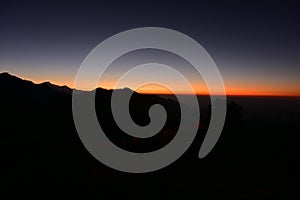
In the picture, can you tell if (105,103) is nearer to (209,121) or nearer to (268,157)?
(209,121)

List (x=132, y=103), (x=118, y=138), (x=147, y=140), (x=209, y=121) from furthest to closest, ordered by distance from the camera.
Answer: (x=132, y=103) → (x=209, y=121) → (x=118, y=138) → (x=147, y=140)

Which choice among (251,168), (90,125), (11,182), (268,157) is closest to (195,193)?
(251,168)

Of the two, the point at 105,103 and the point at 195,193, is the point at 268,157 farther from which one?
the point at 105,103

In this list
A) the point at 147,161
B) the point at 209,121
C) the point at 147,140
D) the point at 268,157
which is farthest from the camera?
the point at 209,121

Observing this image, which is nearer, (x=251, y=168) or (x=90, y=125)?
(x=251, y=168)

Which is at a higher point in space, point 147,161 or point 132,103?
point 132,103

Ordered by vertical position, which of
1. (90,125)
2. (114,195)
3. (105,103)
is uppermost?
(105,103)

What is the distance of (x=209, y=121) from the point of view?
256 feet

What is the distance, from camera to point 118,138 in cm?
5888

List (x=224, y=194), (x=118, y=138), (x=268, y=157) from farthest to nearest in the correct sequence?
(x=118, y=138)
(x=268, y=157)
(x=224, y=194)

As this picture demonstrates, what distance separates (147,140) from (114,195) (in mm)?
25775

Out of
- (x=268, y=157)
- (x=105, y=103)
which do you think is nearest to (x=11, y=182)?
(x=268, y=157)

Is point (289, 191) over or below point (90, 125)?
below

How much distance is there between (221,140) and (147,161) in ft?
79.5
